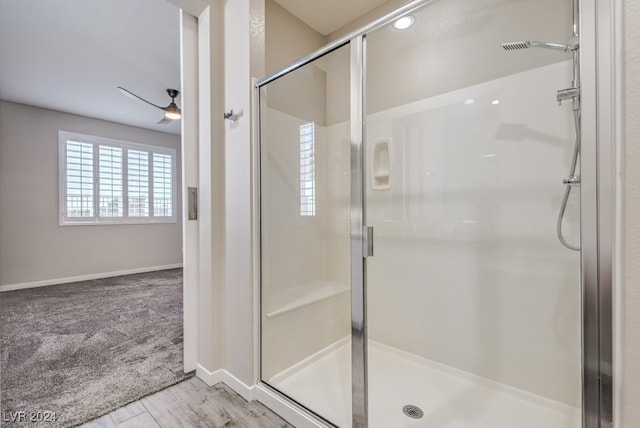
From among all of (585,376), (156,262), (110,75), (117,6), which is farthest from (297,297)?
(156,262)

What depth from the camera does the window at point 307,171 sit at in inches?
86.5

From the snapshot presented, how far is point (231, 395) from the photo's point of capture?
66.1 inches

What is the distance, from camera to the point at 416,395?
168 cm

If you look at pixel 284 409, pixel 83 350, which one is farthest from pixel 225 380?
pixel 83 350

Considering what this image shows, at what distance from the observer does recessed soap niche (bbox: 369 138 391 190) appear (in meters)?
2.09

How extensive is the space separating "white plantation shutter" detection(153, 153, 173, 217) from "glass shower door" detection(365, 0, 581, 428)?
4.51 metres

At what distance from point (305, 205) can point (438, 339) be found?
1.32 m

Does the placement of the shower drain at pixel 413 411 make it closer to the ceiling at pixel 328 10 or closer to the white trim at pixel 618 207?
the white trim at pixel 618 207

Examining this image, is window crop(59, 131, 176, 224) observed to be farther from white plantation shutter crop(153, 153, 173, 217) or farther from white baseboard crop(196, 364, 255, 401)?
white baseboard crop(196, 364, 255, 401)

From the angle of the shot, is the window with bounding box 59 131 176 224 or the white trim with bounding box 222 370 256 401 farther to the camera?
the window with bounding box 59 131 176 224

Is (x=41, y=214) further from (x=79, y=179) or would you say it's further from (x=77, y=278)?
(x=77, y=278)

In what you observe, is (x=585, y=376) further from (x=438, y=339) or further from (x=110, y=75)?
(x=110, y=75)

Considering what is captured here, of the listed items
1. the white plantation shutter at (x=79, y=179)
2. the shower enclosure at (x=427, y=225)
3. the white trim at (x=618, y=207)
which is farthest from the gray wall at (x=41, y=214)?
the white trim at (x=618, y=207)

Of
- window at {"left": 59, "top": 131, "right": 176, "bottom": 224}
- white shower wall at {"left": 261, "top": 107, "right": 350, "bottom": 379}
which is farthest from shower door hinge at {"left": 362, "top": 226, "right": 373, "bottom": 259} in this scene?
window at {"left": 59, "top": 131, "right": 176, "bottom": 224}
